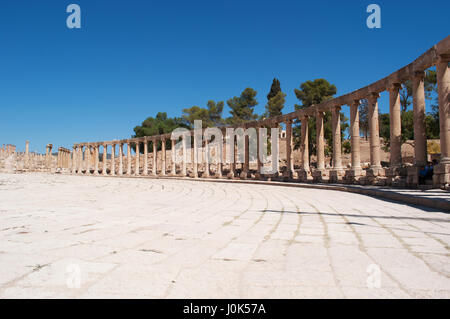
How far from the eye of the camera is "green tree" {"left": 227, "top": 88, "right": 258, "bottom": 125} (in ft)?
171

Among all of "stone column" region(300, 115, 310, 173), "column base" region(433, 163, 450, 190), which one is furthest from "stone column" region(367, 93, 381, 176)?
"stone column" region(300, 115, 310, 173)

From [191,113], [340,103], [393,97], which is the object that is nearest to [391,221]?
[393,97]

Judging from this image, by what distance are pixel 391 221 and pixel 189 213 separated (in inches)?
153

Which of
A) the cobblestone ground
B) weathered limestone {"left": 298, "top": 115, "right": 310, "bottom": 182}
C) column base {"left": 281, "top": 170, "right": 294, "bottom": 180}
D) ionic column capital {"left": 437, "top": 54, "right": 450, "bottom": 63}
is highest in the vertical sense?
ionic column capital {"left": 437, "top": 54, "right": 450, "bottom": 63}

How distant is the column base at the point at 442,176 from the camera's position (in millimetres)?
9641

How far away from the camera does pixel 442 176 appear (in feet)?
32.1

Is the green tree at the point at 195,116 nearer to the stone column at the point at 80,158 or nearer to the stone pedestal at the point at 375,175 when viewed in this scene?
the stone column at the point at 80,158

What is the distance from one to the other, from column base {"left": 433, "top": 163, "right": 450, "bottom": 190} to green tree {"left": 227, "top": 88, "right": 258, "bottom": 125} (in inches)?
1672

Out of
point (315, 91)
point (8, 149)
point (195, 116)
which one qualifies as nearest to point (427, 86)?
Answer: point (315, 91)

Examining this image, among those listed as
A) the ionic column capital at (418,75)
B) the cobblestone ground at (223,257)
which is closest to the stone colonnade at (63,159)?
the cobblestone ground at (223,257)

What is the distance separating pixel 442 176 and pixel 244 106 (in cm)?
4489

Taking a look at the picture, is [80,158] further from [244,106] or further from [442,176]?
[442,176]

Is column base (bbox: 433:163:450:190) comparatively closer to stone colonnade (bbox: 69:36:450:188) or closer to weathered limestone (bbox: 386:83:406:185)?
stone colonnade (bbox: 69:36:450:188)
